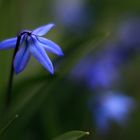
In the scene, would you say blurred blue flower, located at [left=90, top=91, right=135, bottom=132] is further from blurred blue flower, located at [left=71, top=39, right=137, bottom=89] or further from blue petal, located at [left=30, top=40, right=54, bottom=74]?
blue petal, located at [left=30, top=40, right=54, bottom=74]

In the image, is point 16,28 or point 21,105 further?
point 16,28

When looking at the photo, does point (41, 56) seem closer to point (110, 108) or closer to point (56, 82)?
point (56, 82)

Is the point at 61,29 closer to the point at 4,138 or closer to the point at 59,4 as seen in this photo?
the point at 59,4

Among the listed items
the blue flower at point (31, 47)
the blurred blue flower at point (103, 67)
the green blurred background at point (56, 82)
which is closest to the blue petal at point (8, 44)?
the blue flower at point (31, 47)

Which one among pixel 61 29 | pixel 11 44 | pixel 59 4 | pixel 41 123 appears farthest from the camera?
pixel 59 4

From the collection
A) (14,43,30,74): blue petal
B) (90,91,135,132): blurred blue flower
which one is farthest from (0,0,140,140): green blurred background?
(14,43,30,74): blue petal

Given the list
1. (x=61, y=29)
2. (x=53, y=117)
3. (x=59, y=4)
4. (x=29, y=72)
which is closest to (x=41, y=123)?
(x=53, y=117)

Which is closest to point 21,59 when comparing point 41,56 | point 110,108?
point 41,56
